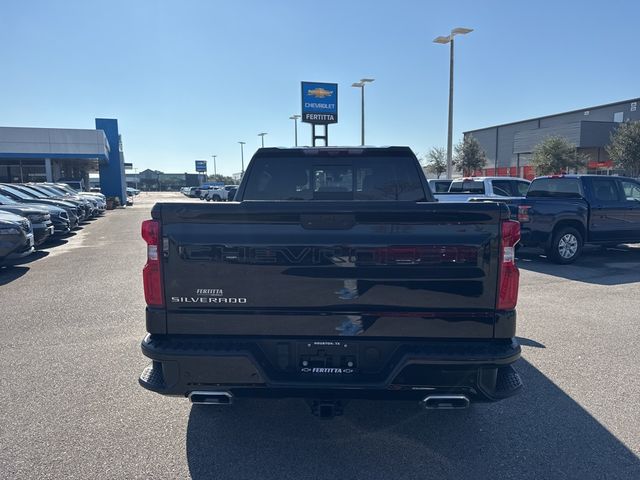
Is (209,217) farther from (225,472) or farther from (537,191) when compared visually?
(537,191)

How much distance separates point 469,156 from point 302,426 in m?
57.0

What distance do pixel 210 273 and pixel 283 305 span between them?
0.48 metres

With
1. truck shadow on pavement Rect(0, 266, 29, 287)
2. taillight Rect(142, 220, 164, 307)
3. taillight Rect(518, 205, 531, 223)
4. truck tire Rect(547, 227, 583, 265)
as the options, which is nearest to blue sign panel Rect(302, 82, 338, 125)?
taillight Rect(518, 205, 531, 223)

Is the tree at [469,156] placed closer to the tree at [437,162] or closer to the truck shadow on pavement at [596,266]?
the tree at [437,162]

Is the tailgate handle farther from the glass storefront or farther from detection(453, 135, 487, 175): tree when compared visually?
detection(453, 135, 487, 175): tree

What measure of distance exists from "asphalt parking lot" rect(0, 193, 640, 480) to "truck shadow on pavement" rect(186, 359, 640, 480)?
11mm

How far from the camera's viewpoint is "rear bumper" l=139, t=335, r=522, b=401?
2.74 metres

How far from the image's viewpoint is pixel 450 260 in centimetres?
273

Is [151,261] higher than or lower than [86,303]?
higher

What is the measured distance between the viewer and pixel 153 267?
281 centimetres

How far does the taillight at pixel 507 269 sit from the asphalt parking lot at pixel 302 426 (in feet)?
3.77

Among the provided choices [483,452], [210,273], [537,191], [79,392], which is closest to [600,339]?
[483,452]

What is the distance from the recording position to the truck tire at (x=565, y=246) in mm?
10547

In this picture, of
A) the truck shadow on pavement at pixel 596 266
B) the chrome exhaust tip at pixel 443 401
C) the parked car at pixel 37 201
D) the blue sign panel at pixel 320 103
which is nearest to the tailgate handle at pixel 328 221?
the chrome exhaust tip at pixel 443 401
